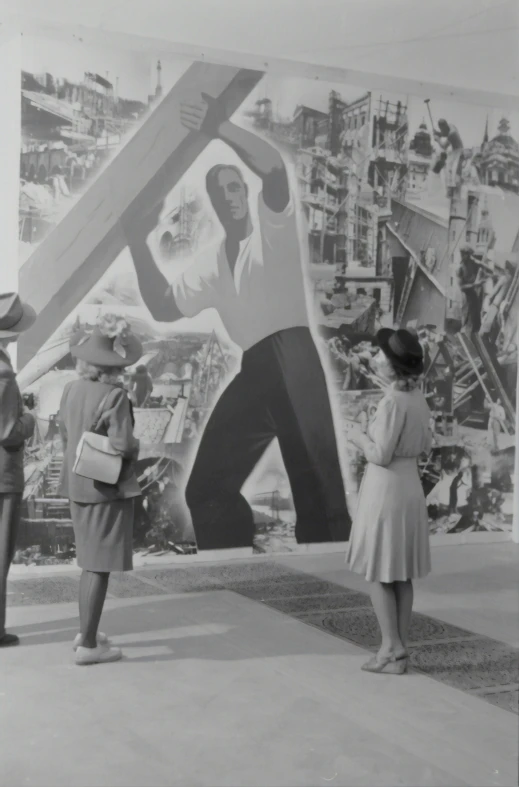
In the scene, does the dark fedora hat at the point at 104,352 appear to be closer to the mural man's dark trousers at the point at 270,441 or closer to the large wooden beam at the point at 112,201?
the large wooden beam at the point at 112,201

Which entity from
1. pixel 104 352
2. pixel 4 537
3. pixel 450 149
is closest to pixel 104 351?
pixel 104 352

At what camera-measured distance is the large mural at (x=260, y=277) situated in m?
5.80

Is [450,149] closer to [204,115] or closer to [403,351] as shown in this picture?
[204,115]

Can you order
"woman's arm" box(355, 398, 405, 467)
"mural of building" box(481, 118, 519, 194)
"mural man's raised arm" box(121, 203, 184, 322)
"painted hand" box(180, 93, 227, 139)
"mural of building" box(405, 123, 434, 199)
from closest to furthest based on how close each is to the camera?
1. "woman's arm" box(355, 398, 405, 467)
2. "mural man's raised arm" box(121, 203, 184, 322)
3. "painted hand" box(180, 93, 227, 139)
4. "mural of building" box(405, 123, 434, 199)
5. "mural of building" box(481, 118, 519, 194)

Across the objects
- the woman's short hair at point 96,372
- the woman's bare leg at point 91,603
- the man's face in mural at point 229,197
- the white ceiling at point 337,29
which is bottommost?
the woman's bare leg at point 91,603

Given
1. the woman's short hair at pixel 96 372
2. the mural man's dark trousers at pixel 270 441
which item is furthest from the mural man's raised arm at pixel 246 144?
the woman's short hair at pixel 96 372

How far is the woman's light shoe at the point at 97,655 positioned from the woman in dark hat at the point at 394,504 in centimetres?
104

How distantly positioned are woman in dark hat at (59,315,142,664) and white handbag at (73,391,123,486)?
0.03 metres

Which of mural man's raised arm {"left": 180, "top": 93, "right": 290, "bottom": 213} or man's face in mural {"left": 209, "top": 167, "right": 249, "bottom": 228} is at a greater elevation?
mural man's raised arm {"left": 180, "top": 93, "right": 290, "bottom": 213}

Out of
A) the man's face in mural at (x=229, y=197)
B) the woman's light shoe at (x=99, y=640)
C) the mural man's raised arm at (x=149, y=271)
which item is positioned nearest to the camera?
the woman's light shoe at (x=99, y=640)

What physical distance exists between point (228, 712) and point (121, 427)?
3.92ft

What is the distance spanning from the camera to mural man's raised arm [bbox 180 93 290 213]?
6156 millimetres

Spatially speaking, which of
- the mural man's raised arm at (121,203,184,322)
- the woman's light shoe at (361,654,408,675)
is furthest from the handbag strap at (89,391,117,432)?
the mural man's raised arm at (121,203,184,322)

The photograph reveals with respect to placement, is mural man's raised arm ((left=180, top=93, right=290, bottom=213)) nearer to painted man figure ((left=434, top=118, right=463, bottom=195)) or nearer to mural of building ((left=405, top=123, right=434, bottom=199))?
mural of building ((left=405, top=123, right=434, bottom=199))
